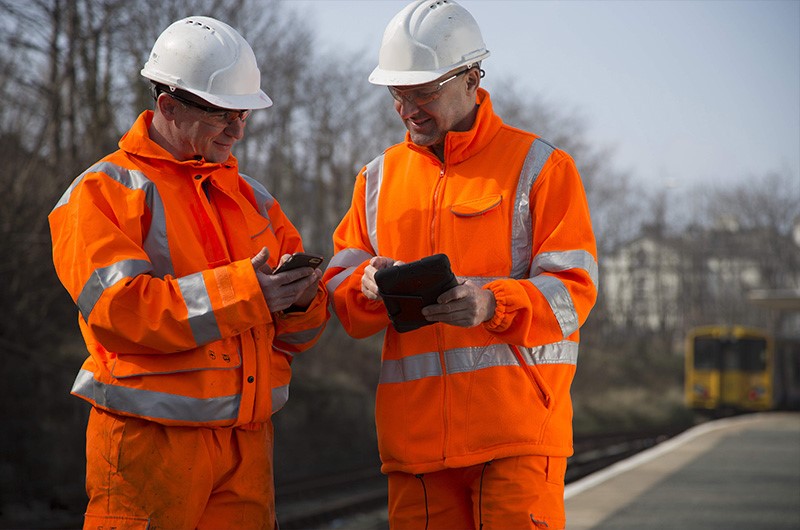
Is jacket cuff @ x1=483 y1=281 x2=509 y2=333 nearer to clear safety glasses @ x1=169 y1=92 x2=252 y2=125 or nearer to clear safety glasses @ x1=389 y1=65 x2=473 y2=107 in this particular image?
clear safety glasses @ x1=389 y1=65 x2=473 y2=107

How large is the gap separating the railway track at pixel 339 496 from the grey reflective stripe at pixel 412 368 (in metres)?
8.20

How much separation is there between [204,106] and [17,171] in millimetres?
11428

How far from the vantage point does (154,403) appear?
335 centimetres

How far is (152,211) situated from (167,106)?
42cm

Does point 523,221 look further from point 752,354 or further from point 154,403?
point 752,354

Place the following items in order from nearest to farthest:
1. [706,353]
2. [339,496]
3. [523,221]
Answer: [523,221] < [339,496] < [706,353]

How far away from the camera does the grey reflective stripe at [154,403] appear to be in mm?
3348

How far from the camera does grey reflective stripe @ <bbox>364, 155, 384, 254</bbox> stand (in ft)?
13.1

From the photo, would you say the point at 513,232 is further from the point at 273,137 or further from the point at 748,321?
the point at 748,321

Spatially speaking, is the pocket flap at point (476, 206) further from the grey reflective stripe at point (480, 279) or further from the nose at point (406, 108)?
the nose at point (406, 108)

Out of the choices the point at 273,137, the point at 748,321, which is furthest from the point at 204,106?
the point at 748,321

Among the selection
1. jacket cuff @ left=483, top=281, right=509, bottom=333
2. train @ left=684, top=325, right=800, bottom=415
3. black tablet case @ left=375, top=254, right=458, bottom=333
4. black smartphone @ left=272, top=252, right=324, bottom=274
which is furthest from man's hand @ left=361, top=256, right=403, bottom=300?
train @ left=684, top=325, right=800, bottom=415

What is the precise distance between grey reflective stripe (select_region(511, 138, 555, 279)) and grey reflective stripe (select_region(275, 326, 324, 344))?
30.5 inches

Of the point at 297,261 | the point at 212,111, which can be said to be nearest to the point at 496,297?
the point at 297,261
